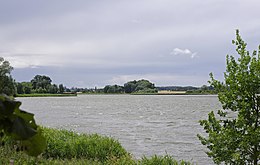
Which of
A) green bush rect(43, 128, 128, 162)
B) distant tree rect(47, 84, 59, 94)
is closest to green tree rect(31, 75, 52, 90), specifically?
distant tree rect(47, 84, 59, 94)

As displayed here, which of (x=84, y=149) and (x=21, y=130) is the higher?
(x=21, y=130)

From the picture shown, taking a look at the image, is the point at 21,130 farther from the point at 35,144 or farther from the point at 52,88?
the point at 52,88

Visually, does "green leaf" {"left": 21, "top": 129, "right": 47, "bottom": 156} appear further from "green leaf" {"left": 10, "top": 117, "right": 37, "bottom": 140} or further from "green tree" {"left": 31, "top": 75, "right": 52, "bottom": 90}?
"green tree" {"left": 31, "top": 75, "right": 52, "bottom": 90}

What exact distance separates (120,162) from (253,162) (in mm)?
2903

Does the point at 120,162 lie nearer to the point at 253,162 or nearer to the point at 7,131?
the point at 253,162

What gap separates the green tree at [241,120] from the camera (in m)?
7.14

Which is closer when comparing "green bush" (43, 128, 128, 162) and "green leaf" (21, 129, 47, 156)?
"green leaf" (21, 129, 47, 156)

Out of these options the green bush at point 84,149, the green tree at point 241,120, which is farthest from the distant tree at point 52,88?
the green tree at point 241,120

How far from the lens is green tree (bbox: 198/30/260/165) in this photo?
23.4ft

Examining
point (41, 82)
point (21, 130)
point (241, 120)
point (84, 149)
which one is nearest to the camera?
point (21, 130)

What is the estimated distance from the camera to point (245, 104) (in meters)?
7.04

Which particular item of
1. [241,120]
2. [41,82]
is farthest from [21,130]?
[41,82]

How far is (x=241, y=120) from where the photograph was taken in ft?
23.5

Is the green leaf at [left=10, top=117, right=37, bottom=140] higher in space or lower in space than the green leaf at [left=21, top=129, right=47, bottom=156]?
higher
